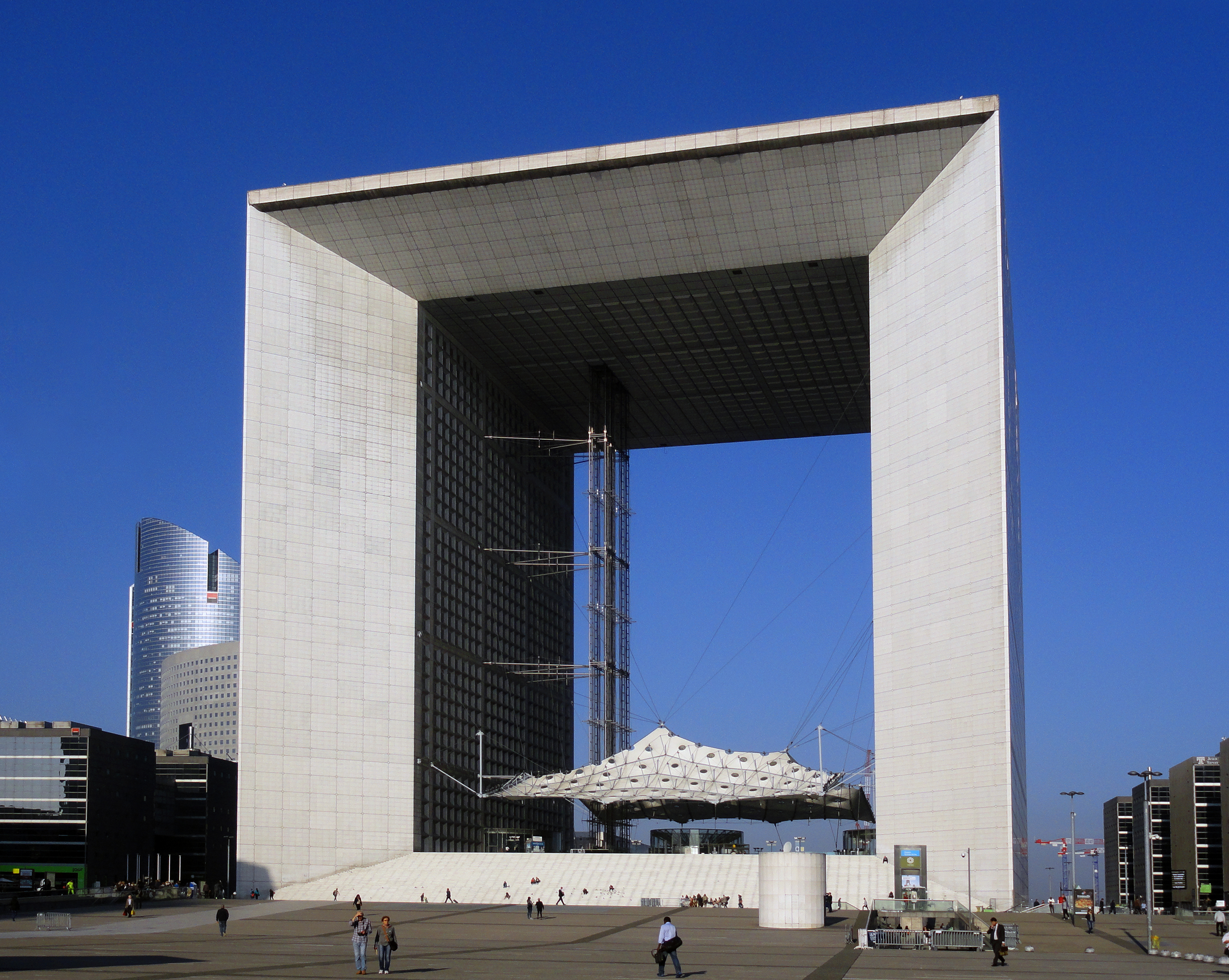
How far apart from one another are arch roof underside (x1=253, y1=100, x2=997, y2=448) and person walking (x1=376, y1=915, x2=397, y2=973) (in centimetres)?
3215

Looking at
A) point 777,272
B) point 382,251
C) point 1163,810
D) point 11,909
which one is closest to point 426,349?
point 382,251

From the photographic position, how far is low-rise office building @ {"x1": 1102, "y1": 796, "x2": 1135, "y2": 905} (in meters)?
148

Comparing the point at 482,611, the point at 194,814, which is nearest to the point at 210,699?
the point at 194,814

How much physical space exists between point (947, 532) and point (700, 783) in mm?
15627

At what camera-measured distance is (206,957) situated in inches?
1105

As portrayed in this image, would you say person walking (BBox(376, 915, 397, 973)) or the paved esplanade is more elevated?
person walking (BBox(376, 915, 397, 973))

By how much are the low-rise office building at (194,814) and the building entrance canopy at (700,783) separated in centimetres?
6152

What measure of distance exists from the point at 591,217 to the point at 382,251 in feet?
29.7

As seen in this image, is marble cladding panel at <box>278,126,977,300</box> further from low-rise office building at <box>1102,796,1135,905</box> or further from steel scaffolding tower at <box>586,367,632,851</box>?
low-rise office building at <box>1102,796,1135,905</box>

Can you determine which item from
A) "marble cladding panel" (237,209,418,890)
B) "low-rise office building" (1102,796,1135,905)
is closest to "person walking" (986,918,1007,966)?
"marble cladding panel" (237,209,418,890)

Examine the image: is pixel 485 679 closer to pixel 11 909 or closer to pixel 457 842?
Answer: pixel 457 842

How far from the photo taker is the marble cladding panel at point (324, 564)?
176ft

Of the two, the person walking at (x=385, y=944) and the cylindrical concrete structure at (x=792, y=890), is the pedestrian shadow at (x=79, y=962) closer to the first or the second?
the person walking at (x=385, y=944)

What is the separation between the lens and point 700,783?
57.2 m
